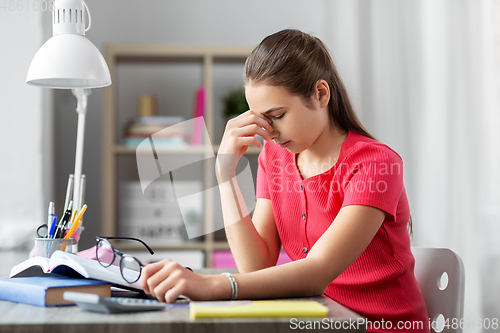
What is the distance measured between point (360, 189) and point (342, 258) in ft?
0.49

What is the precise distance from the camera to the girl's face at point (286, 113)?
93 cm

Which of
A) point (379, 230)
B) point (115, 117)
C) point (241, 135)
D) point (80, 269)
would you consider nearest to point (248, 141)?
point (241, 135)

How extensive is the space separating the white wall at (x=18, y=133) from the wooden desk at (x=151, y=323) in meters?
1.12

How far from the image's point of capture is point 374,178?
88cm

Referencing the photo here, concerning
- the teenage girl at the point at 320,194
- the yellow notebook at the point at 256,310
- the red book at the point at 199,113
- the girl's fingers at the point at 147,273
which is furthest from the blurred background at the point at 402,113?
the yellow notebook at the point at 256,310

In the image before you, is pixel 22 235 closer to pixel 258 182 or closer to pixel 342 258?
pixel 258 182

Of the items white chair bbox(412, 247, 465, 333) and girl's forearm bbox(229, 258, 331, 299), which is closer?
girl's forearm bbox(229, 258, 331, 299)

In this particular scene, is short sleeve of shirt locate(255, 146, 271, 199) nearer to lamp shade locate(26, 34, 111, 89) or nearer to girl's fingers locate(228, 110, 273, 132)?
girl's fingers locate(228, 110, 273, 132)

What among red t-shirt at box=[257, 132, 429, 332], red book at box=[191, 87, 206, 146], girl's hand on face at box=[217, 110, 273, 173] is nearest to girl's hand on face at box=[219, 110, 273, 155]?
girl's hand on face at box=[217, 110, 273, 173]

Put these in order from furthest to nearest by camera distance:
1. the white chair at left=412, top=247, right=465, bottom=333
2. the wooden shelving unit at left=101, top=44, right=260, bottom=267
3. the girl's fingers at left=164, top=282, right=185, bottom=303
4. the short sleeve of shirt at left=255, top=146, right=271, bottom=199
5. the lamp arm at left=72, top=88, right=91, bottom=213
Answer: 1. the wooden shelving unit at left=101, top=44, right=260, bottom=267
2. the short sleeve of shirt at left=255, top=146, right=271, bottom=199
3. the lamp arm at left=72, top=88, right=91, bottom=213
4. the white chair at left=412, top=247, right=465, bottom=333
5. the girl's fingers at left=164, top=282, right=185, bottom=303

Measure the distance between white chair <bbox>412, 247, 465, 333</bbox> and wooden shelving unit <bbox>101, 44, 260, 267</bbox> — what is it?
128cm

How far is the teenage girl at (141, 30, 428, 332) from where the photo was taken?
0.83 m

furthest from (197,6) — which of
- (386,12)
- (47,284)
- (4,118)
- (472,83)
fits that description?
(47,284)

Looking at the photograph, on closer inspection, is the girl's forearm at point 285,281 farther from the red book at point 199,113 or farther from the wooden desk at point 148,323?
the red book at point 199,113
